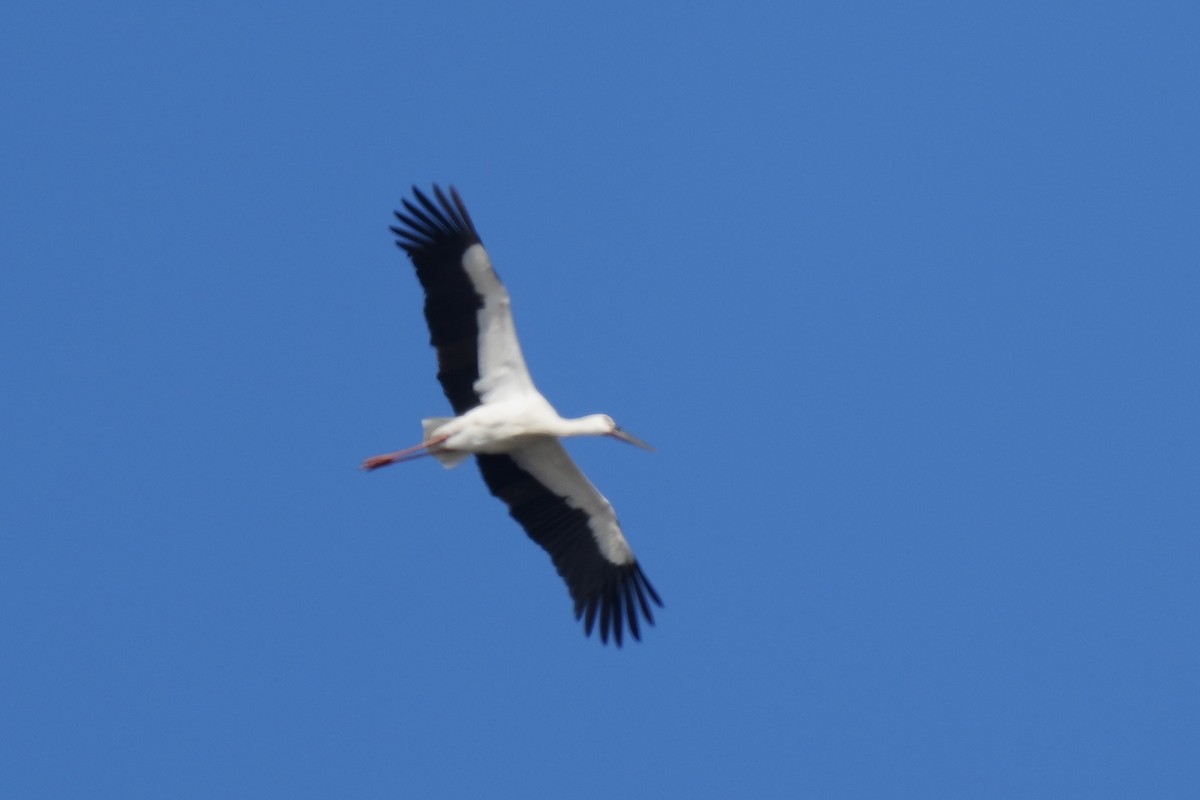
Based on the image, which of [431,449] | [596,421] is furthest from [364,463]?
[596,421]

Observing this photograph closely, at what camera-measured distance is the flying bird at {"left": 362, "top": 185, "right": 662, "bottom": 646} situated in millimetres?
20297

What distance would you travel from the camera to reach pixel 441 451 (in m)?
20.8

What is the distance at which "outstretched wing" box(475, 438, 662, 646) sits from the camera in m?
21.2

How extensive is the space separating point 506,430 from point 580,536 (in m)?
1.41

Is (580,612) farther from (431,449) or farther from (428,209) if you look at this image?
(428,209)

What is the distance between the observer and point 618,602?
21234mm

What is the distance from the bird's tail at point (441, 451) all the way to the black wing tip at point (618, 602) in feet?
5.43

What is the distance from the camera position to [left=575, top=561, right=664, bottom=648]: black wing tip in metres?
21.2

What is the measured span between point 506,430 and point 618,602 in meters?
1.97

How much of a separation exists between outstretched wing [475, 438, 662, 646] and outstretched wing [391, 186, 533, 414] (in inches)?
46.0

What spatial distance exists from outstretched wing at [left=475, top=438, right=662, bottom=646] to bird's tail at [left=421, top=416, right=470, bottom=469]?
0.37 meters

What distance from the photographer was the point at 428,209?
66.8 ft

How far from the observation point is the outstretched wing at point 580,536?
69.5 feet

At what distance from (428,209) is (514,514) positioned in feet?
9.44
